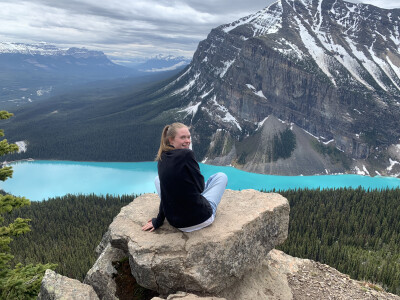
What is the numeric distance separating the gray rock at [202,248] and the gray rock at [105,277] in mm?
756

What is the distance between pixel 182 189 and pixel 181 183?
21 cm

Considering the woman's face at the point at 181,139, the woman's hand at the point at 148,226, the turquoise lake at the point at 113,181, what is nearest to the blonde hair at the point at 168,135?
the woman's face at the point at 181,139

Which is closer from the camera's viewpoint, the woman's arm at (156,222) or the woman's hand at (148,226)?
the woman's arm at (156,222)

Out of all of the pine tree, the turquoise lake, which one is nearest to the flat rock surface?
the pine tree

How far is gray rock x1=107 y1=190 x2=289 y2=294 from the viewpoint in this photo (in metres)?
9.95

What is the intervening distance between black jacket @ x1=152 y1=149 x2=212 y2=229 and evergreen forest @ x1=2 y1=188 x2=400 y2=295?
121ft

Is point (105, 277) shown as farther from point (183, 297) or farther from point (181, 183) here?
point (181, 183)

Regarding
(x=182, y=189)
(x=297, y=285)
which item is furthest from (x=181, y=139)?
(x=297, y=285)

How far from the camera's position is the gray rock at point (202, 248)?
9.95m

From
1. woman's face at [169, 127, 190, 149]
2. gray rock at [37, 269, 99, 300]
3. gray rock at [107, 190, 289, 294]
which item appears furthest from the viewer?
gray rock at [107, 190, 289, 294]

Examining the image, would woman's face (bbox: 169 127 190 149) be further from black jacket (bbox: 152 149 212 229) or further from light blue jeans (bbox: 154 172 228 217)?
light blue jeans (bbox: 154 172 228 217)

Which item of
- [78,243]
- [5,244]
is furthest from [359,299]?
[78,243]

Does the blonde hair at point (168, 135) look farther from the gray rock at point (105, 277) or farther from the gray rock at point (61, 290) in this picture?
the gray rock at point (105, 277)

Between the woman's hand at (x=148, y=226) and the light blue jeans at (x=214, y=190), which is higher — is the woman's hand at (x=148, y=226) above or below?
below
